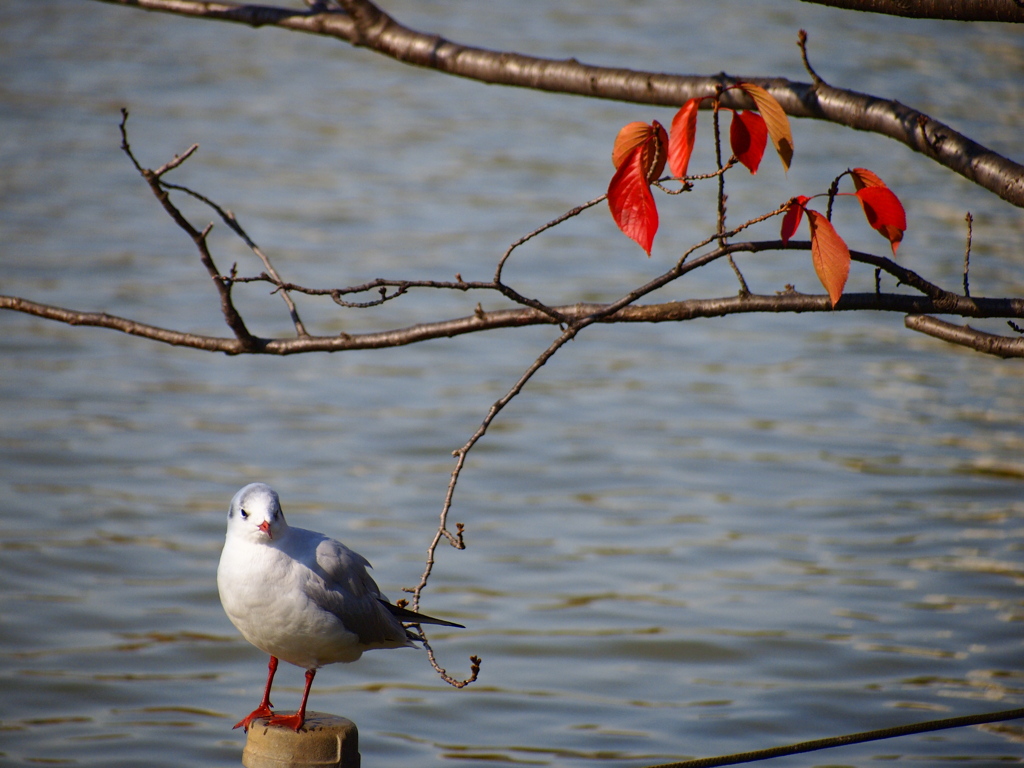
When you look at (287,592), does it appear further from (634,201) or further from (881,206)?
(881,206)

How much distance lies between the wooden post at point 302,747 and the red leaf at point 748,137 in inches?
46.2

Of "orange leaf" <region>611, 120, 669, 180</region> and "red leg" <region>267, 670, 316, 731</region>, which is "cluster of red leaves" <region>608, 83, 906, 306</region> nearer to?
"orange leaf" <region>611, 120, 669, 180</region>

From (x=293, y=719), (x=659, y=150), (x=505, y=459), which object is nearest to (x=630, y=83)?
(x=659, y=150)

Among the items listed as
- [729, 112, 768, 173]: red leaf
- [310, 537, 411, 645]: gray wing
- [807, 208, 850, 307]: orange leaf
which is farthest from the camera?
[310, 537, 411, 645]: gray wing

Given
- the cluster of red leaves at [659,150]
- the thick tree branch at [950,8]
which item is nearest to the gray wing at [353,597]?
the cluster of red leaves at [659,150]

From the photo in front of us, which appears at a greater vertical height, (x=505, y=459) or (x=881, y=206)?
(x=881, y=206)

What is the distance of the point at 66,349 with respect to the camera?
23.6ft

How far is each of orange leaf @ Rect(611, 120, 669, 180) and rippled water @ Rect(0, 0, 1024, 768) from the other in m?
2.39

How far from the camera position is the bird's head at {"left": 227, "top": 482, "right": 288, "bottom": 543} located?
1938 millimetres

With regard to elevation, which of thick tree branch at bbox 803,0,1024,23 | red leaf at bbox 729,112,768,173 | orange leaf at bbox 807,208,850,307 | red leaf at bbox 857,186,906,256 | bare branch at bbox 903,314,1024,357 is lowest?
bare branch at bbox 903,314,1024,357

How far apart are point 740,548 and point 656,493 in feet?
2.05

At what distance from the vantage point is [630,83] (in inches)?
84.8

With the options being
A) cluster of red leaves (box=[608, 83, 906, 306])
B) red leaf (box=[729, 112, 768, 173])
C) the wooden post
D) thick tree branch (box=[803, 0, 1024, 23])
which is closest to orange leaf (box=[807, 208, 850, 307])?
cluster of red leaves (box=[608, 83, 906, 306])

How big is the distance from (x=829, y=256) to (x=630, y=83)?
2.36ft
